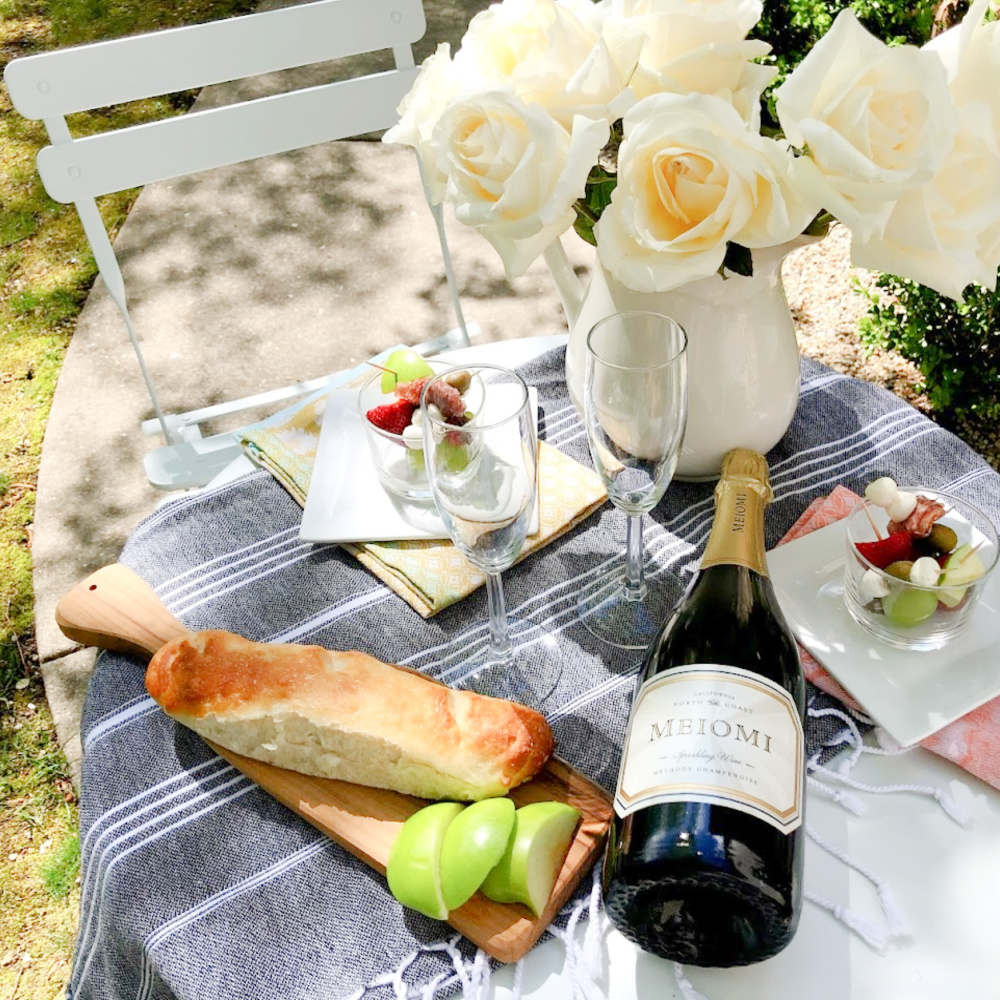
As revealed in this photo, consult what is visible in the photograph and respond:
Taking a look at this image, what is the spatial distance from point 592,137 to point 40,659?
198 centimetres

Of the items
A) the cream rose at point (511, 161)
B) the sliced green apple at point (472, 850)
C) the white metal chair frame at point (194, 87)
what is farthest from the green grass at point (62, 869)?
the cream rose at point (511, 161)

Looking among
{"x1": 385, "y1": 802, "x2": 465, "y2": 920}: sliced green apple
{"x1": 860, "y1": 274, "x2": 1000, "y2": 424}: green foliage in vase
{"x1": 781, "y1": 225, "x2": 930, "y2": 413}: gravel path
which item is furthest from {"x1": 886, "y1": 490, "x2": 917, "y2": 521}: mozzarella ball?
{"x1": 781, "y1": 225, "x2": 930, "y2": 413}: gravel path

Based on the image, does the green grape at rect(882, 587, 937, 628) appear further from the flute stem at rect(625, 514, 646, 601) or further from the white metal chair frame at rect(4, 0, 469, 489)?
the white metal chair frame at rect(4, 0, 469, 489)

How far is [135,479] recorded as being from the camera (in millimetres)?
2750

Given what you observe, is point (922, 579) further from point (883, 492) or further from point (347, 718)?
point (347, 718)

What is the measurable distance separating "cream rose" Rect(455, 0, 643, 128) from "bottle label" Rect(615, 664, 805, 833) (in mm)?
519

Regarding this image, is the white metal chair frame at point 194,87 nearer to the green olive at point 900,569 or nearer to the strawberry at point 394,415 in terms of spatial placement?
the strawberry at point 394,415

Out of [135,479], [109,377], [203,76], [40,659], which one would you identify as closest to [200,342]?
[109,377]

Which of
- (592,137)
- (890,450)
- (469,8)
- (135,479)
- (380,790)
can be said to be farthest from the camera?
(469,8)

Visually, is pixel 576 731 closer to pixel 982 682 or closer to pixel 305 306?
pixel 982 682

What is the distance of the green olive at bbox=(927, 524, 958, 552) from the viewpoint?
103 centimetres

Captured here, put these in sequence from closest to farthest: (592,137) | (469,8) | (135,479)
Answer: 1. (592,137)
2. (135,479)
3. (469,8)

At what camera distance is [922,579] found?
3.27 ft

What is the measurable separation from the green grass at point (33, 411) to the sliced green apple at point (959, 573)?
1.68 m
